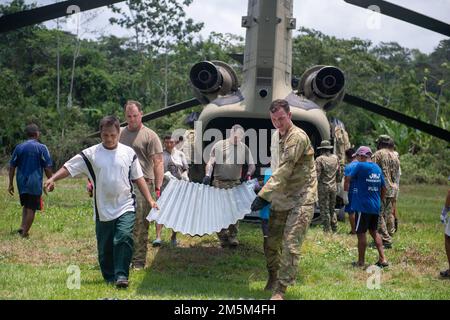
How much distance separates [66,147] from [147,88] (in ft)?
35.4

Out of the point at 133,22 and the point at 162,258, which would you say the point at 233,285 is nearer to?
the point at 162,258

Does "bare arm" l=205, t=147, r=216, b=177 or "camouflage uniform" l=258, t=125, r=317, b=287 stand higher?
"bare arm" l=205, t=147, r=216, b=177

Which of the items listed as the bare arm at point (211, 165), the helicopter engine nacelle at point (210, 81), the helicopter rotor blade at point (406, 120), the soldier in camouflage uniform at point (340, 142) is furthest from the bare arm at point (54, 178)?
the soldier in camouflage uniform at point (340, 142)

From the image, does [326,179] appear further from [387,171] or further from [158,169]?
[158,169]

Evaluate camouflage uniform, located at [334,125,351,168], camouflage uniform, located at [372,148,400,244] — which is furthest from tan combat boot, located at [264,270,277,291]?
camouflage uniform, located at [334,125,351,168]

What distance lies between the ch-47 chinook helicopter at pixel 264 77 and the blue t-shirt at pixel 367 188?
1.98m

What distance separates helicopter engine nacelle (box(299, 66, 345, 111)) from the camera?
444 inches

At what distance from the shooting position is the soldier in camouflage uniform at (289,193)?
640 cm

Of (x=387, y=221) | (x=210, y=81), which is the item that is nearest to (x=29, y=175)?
(x=210, y=81)

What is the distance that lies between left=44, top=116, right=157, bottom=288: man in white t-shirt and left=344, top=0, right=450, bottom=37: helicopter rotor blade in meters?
5.00

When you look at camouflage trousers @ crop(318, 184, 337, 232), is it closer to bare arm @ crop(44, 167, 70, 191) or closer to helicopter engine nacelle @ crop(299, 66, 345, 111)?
helicopter engine nacelle @ crop(299, 66, 345, 111)

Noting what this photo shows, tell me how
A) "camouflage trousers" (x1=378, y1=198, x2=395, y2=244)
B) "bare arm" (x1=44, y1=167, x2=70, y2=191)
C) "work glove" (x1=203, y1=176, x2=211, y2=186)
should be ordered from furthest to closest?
1. "camouflage trousers" (x1=378, y1=198, x2=395, y2=244)
2. "work glove" (x1=203, y1=176, x2=211, y2=186)
3. "bare arm" (x1=44, y1=167, x2=70, y2=191)

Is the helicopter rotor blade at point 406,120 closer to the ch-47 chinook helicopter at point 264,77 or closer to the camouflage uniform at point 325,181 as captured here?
the ch-47 chinook helicopter at point 264,77
